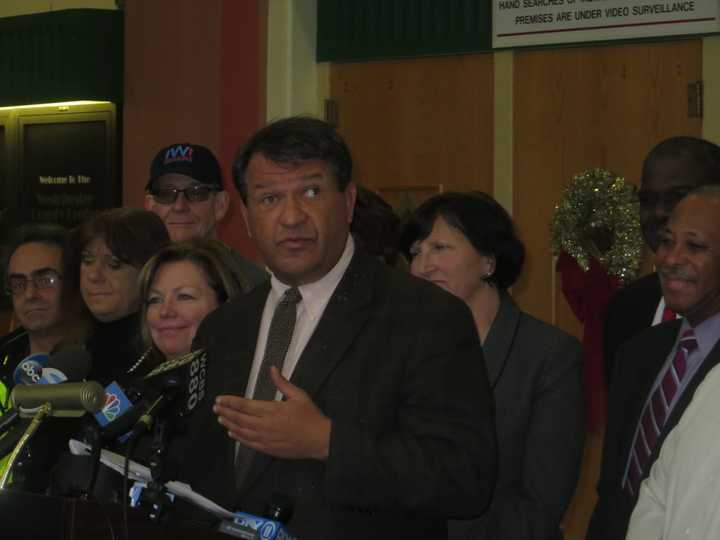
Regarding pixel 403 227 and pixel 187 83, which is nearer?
pixel 403 227

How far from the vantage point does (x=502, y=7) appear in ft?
18.5

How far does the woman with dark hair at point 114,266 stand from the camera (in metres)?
3.32

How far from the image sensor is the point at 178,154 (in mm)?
3961

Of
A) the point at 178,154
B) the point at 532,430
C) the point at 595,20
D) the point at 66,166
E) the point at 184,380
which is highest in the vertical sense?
the point at 595,20

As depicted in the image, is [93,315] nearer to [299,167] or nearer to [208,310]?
[208,310]

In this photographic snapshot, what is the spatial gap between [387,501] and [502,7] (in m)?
4.05

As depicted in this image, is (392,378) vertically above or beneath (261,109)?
beneath

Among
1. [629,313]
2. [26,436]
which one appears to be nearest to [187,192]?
[629,313]

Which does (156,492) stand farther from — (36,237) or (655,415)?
(36,237)

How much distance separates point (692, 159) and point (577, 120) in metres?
2.31

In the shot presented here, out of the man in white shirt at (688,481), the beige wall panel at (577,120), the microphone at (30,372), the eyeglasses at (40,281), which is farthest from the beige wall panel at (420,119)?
the man in white shirt at (688,481)

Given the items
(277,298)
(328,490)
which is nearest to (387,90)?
(277,298)

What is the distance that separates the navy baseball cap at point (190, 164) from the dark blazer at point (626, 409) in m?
1.67

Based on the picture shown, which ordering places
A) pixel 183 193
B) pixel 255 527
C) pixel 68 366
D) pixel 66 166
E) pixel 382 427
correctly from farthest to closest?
1. pixel 66 166
2. pixel 183 193
3. pixel 68 366
4. pixel 382 427
5. pixel 255 527
